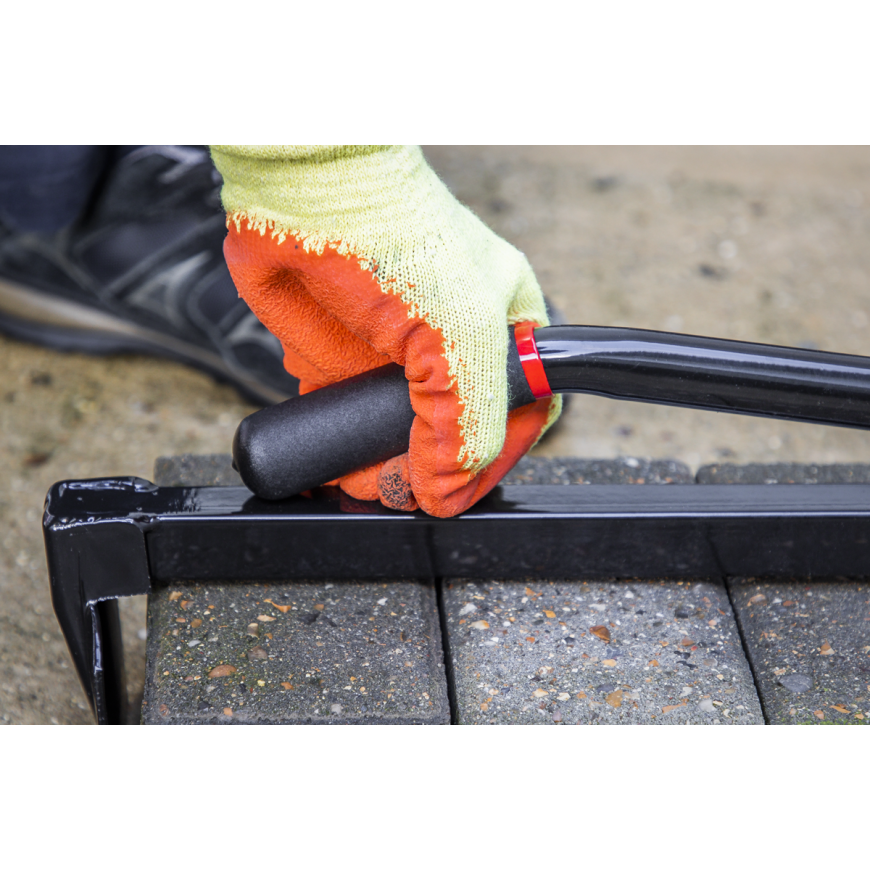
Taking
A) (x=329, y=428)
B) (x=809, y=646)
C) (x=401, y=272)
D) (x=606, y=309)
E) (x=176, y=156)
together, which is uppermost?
(x=176, y=156)

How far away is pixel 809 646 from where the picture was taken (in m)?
1.07

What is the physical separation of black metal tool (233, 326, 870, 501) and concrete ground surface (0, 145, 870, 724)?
582 mm

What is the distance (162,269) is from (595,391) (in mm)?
1146

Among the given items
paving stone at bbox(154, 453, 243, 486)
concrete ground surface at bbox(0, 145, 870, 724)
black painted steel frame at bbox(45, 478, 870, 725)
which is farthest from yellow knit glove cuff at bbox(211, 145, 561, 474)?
concrete ground surface at bbox(0, 145, 870, 724)

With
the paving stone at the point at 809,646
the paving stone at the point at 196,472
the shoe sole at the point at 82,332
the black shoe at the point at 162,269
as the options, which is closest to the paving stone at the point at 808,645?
the paving stone at the point at 809,646

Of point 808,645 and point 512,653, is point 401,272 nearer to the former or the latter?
point 512,653

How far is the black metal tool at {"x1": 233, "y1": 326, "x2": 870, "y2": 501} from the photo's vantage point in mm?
976

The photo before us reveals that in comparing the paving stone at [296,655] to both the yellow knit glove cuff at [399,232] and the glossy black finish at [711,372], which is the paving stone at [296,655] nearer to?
the yellow knit glove cuff at [399,232]

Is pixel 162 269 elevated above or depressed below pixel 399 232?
above

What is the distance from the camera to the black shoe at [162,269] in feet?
5.84

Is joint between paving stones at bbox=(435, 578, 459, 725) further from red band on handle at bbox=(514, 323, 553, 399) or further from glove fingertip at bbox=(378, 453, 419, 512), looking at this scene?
red band on handle at bbox=(514, 323, 553, 399)

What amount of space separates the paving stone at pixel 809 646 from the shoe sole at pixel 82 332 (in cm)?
Answer: 114

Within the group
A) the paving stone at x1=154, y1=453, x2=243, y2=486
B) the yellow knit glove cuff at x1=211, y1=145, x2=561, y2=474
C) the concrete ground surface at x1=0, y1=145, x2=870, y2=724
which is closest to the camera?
the yellow knit glove cuff at x1=211, y1=145, x2=561, y2=474

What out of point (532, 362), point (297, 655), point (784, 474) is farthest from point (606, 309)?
point (297, 655)
